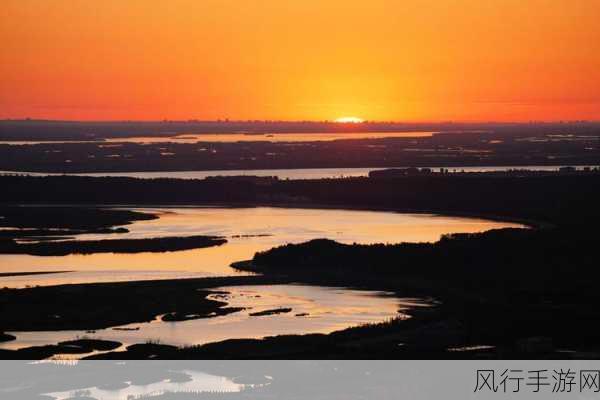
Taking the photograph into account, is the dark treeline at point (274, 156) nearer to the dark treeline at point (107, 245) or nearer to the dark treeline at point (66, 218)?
the dark treeline at point (66, 218)

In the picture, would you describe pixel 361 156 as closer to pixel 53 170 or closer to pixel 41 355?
pixel 53 170

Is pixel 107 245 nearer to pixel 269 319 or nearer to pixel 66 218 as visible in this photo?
pixel 66 218

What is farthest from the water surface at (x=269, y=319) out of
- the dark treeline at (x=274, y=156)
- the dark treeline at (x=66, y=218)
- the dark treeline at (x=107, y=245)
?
the dark treeline at (x=274, y=156)

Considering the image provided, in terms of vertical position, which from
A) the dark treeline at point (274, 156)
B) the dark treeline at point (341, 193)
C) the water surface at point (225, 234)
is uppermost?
the dark treeline at point (274, 156)

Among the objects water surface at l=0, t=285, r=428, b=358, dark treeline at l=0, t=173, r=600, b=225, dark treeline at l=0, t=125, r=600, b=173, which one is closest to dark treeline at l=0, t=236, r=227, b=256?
water surface at l=0, t=285, r=428, b=358

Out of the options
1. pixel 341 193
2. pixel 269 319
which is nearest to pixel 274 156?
pixel 341 193
